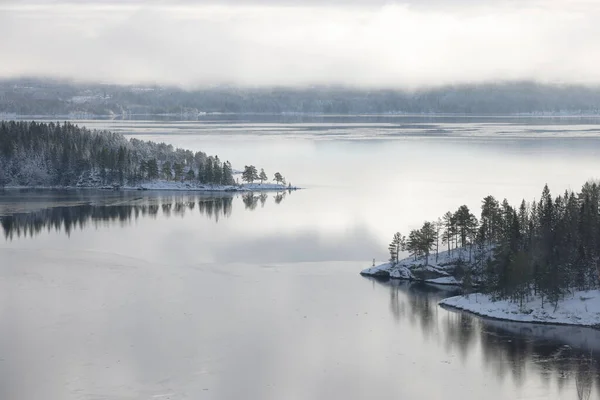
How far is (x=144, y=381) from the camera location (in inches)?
1121

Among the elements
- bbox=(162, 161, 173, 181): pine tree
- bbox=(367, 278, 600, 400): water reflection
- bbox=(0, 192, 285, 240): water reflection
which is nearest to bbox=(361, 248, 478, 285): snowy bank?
bbox=(367, 278, 600, 400): water reflection

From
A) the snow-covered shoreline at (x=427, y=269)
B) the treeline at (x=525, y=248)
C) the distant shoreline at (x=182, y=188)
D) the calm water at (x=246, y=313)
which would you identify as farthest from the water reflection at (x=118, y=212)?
the treeline at (x=525, y=248)

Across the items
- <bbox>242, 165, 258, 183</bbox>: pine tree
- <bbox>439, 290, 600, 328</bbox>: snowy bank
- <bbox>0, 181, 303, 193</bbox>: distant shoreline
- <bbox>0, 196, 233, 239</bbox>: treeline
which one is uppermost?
<bbox>242, 165, 258, 183</bbox>: pine tree

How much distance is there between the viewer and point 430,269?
43.4m

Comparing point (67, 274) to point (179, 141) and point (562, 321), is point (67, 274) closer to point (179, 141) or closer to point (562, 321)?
point (562, 321)

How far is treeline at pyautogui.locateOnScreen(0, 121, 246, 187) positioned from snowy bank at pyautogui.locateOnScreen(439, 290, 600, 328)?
157ft

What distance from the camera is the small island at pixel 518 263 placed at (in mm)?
36312

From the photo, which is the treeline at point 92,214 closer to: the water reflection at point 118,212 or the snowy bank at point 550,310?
the water reflection at point 118,212

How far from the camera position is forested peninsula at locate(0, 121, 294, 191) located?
271 ft

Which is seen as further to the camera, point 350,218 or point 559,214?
Answer: point 350,218

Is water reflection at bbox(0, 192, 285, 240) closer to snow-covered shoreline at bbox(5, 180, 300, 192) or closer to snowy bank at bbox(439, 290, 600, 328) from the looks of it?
snow-covered shoreline at bbox(5, 180, 300, 192)

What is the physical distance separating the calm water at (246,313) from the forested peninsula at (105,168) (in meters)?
8.71

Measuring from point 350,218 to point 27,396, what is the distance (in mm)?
35806

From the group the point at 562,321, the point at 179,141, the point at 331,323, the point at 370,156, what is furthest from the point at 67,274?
the point at 179,141
